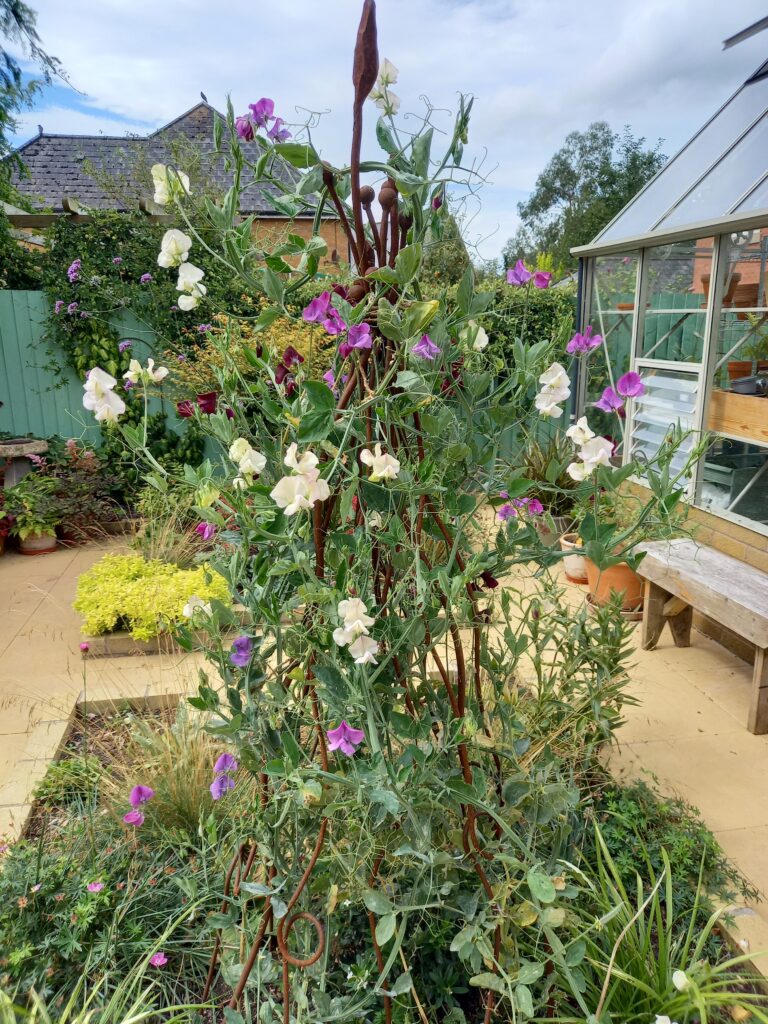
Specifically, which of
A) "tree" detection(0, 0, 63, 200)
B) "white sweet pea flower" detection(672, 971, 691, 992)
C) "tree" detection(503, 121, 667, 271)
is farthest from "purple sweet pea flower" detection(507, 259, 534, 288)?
"tree" detection(503, 121, 667, 271)

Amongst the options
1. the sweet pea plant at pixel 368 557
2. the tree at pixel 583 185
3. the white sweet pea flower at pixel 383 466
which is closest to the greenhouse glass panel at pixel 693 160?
the sweet pea plant at pixel 368 557

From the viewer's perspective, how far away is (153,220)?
5.87m

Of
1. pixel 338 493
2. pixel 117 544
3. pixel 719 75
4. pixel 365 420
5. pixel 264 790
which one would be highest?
pixel 719 75

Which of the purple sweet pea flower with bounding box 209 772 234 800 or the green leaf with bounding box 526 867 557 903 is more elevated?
the green leaf with bounding box 526 867 557 903

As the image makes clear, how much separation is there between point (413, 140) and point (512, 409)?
418 millimetres

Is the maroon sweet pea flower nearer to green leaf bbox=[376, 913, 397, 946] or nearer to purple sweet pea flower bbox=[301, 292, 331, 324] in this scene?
purple sweet pea flower bbox=[301, 292, 331, 324]

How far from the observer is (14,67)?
6621mm

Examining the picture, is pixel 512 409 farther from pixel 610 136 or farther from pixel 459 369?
pixel 610 136

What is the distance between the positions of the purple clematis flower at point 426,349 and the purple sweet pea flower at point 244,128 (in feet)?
1.23

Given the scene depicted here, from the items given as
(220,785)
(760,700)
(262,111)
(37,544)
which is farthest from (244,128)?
(37,544)

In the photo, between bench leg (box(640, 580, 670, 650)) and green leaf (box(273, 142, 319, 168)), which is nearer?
green leaf (box(273, 142, 319, 168))

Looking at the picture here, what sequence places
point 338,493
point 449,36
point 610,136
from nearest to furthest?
point 338,493 → point 449,36 → point 610,136

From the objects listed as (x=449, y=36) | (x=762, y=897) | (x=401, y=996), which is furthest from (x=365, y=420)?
(x=762, y=897)

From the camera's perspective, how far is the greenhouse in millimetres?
3469
